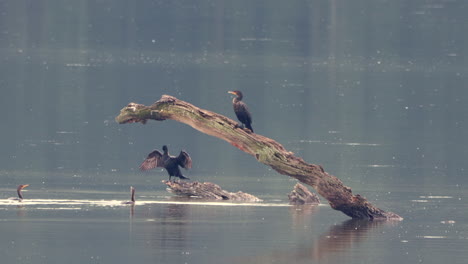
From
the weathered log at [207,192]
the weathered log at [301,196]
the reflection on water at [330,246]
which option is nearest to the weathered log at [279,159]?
the reflection on water at [330,246]

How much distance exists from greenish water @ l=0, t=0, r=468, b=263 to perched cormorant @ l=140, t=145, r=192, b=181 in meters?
0.68

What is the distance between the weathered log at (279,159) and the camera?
106 feet

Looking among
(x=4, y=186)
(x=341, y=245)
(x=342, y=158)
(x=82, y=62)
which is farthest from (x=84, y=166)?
(x=82, y=62)

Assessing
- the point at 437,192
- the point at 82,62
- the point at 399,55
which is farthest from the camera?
the point at 399,55

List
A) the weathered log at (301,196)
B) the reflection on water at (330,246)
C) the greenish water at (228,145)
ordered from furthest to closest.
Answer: the weathered log at (301,196)
the greenish water at (228,145)
the reflection on water at (330,246)

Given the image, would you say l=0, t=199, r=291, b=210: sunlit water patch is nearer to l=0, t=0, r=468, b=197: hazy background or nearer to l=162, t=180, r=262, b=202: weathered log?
l=162, t=180, r=262, b=202: weathered log

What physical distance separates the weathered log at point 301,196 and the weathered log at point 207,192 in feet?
2.64

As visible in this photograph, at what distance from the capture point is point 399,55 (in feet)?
→ 385

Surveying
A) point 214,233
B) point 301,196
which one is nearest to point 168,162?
point 301,196

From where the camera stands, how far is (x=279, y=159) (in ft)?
106

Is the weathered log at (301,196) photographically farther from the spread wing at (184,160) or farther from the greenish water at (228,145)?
the spread wing at (184,160)

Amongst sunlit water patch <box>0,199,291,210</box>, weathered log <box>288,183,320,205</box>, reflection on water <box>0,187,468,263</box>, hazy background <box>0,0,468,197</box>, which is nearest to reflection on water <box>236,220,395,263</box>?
reflection on water <box>0,187,468,263</box>

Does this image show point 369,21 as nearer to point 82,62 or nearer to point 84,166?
point 82,62

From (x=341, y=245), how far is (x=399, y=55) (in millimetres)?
89879
